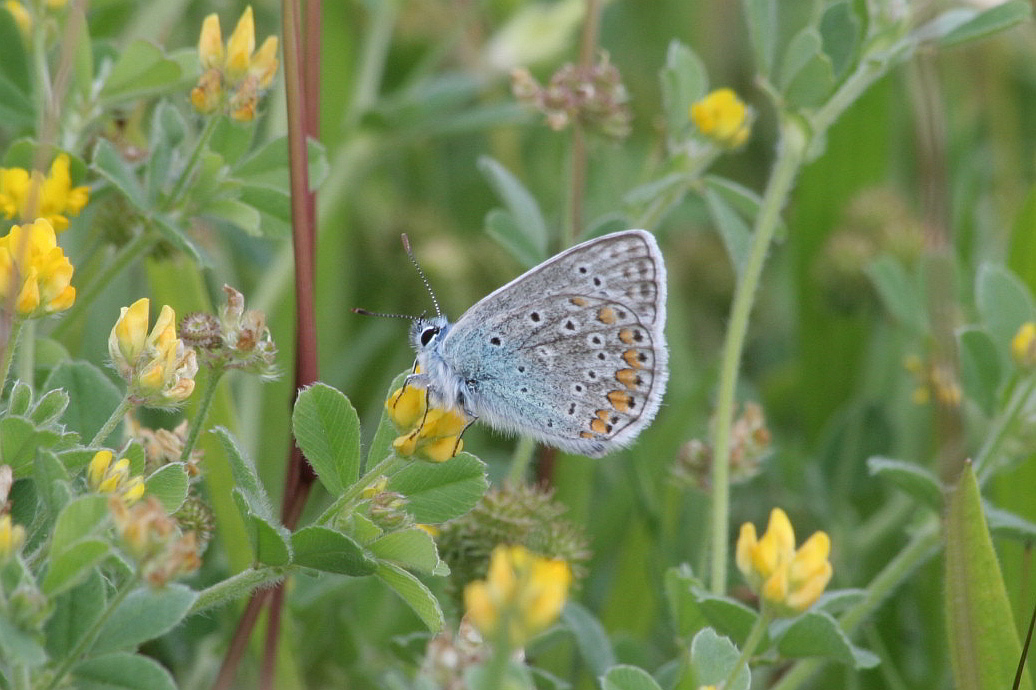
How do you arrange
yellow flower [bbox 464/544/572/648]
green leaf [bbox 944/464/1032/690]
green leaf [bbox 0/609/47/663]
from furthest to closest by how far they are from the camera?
green leaf [bbox 944/464/1032/690], green leaf [bbox 0/609/47/663], yellow flower [bbox 464/544/572/648]

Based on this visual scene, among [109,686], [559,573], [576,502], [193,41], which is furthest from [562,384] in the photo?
[193,41]

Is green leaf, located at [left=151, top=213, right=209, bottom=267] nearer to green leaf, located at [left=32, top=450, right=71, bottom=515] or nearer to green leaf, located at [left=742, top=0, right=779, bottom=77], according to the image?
green leaf, located at [left=32, top=450, right=71, bottom=515]

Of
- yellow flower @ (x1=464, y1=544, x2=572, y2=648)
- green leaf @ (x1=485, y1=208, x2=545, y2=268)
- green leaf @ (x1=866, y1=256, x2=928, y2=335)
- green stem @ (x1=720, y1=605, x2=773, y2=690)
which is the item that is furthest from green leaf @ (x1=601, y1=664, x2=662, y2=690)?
green leaf @ (x1=866, y1=256, x2=928, y2=335)

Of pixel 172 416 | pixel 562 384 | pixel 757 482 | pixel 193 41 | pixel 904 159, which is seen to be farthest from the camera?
pixel 904 159

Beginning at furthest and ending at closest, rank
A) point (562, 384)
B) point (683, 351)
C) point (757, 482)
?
point (683, 351) → point (757, 482) → point (562, 384)

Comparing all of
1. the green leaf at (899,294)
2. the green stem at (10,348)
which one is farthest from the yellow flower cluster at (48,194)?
the green leaf at (899,294)

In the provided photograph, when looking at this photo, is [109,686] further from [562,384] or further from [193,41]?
[193,41]

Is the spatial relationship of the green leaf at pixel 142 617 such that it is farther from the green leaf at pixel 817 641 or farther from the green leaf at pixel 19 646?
the green leaf at pixel 817 641

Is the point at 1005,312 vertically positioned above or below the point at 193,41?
below
